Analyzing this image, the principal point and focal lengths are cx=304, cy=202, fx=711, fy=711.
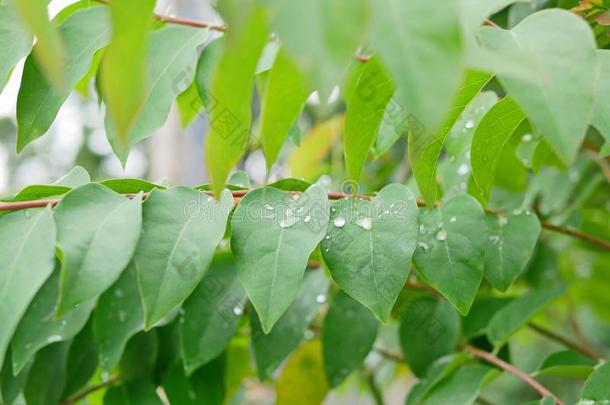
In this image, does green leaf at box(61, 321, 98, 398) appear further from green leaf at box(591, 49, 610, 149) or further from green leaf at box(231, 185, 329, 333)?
green leaf at box(591, 49, 610, 149)

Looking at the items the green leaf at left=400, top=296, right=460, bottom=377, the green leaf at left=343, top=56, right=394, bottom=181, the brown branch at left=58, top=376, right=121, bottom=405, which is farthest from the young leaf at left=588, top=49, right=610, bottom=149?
the brown branch at left=58, top=376, right=121, bottom=405

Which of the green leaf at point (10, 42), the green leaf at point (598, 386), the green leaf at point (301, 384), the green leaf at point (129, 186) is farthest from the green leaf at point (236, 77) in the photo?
the green leaf at point (301, 384)

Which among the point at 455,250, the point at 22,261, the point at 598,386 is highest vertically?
the point at 22,261

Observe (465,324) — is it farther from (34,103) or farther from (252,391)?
(252,391)

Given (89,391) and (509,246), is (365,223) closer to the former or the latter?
(509,246)

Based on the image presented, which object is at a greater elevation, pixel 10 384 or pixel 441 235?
pixel 441 235

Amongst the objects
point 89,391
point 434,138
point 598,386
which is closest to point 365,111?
point 434,138
